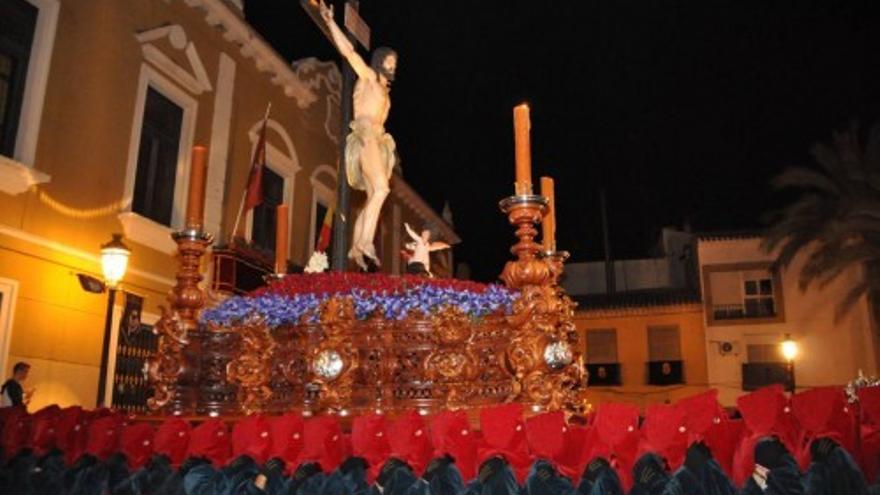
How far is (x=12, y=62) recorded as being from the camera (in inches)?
304

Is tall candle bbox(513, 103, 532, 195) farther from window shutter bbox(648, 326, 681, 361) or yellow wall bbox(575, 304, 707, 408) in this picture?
window shutter bbox(648, 326, 681, 361)

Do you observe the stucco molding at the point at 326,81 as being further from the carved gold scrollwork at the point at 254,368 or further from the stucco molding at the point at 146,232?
the carved gold scrollwork at the point at 254,368

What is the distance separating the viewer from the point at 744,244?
2359cm

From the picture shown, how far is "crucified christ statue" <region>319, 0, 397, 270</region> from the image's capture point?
18.2 feet

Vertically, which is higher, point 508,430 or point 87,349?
point 87,349

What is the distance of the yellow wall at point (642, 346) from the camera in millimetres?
23328

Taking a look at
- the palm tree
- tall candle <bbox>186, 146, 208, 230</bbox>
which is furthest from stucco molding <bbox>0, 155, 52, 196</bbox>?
the palm tree

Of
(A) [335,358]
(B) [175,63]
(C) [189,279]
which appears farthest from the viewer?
(B) [175,63]

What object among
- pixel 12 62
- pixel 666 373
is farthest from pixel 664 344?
pixel 12 62

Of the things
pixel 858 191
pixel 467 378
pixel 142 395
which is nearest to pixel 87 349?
pixel 142 395

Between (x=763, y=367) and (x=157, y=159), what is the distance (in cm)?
1951

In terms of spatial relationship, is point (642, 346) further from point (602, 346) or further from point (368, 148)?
point (368, 148)

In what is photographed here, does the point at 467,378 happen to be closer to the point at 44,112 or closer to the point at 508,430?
the point at 508,430

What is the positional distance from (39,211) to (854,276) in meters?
22.4
